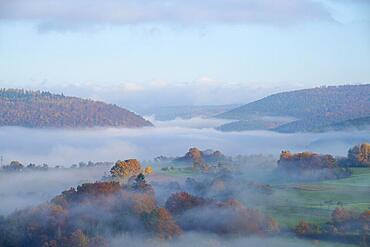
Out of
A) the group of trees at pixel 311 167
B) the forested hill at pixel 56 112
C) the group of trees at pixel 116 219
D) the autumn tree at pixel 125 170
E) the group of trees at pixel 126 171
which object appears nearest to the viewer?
the group of trees at pixel 116 219

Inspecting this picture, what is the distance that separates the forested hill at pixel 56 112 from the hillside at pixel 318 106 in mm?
34256

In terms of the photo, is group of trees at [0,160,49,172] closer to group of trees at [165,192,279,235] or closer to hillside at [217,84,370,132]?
group of trees at [165,192,279,235]

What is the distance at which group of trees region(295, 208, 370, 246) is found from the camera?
46312 mm

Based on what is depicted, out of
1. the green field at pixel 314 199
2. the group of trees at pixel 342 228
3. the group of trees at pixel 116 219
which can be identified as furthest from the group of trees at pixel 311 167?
the group of trees at pixel 342 228

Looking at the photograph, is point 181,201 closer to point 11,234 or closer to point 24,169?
point 11,234

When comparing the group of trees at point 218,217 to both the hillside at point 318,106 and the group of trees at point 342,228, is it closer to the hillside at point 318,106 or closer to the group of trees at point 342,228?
the group of trees at point 342,228

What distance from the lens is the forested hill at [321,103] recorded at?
16025 cm

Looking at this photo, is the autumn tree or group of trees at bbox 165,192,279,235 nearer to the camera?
group of trees at bbox 165,192,279,235

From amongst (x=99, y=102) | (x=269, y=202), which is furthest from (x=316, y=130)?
(x=269, y=202)

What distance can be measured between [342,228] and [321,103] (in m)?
132

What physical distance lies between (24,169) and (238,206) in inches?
2305

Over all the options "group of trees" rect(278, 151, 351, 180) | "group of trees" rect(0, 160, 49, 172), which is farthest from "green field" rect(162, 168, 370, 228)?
"group of trees" rect(0, 160, 49, 172)

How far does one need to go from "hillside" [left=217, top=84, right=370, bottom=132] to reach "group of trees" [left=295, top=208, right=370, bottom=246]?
85.3m

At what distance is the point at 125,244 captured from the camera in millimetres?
47281
